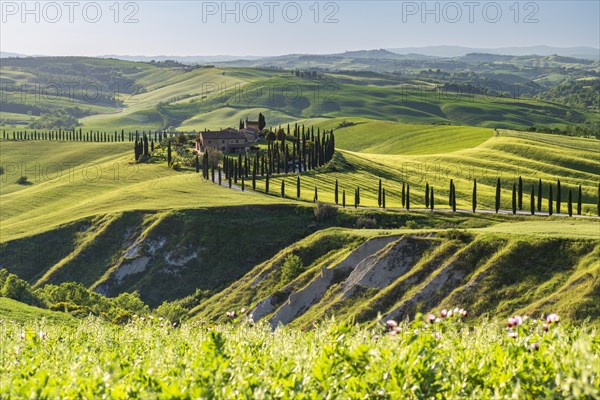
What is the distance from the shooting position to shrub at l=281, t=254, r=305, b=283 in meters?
104

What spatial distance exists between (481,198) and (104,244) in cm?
8131

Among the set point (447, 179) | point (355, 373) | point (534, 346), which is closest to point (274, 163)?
point (447, 179)

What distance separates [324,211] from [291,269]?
23927 millimetres

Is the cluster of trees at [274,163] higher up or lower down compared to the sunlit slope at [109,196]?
higher up

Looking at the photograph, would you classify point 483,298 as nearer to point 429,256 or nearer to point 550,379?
point 429,256

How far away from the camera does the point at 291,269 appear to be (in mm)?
104750

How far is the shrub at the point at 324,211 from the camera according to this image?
125812 mm

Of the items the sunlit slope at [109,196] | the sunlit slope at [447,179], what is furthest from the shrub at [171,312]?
the sunlit slope at [447,179]

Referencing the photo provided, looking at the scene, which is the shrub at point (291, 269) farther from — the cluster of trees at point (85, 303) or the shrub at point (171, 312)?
the cluster of trees at point (85, 303)

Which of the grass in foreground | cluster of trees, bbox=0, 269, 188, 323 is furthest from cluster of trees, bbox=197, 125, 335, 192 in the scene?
the grass in foreground

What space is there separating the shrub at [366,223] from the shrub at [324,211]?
17.2ft

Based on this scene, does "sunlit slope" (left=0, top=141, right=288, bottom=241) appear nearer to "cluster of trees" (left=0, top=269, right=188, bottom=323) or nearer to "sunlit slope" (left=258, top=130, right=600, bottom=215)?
"sunlit slope" (left=258, top=130, right=600, bottom=215)

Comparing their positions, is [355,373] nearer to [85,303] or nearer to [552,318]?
[552,318]

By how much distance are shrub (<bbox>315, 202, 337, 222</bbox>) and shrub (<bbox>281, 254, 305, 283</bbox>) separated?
19.9 m
